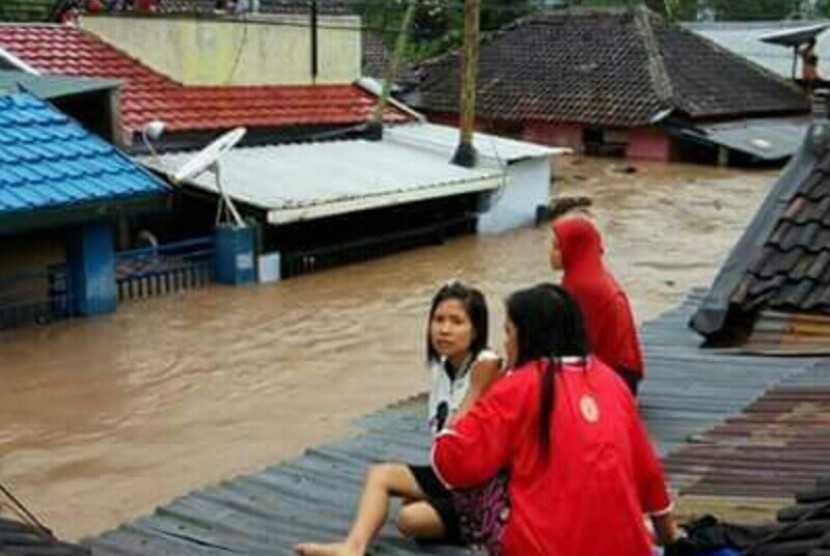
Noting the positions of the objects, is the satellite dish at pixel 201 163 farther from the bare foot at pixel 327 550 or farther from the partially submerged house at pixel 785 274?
the bare foot at pixel 327 550

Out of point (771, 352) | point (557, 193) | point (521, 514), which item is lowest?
point (557, 193)

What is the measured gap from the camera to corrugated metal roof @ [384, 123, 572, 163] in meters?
22.0

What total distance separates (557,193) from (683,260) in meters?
6.54

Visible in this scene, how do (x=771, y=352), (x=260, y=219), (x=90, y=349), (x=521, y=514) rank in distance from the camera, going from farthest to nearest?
(x=260, y=219)
(x=90, y=349)
(x=771, y=352)
(x=521, y=514)

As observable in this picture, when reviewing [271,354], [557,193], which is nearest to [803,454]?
[271,354]

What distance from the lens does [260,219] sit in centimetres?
1708

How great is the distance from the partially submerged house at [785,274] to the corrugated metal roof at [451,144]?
44.8ft

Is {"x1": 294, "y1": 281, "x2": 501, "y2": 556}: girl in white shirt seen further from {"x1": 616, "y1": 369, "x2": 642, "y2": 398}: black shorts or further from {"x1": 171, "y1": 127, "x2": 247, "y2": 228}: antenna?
{"x1": 171, "y1": 127, "x2": 247, "y2": 228}: antenna

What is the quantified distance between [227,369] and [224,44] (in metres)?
Result: 9.47

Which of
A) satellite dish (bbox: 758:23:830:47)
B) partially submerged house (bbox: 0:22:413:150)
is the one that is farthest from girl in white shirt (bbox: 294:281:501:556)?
satellite dish (bbox: 758:23:830:47)

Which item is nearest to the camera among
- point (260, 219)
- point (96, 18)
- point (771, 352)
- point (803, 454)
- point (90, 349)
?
point (803, 454)

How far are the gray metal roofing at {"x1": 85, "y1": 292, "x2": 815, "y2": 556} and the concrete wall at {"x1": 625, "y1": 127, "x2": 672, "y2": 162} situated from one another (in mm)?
23719

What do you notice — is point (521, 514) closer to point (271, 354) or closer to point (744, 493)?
point (744, 493)

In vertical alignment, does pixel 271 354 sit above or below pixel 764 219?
below
